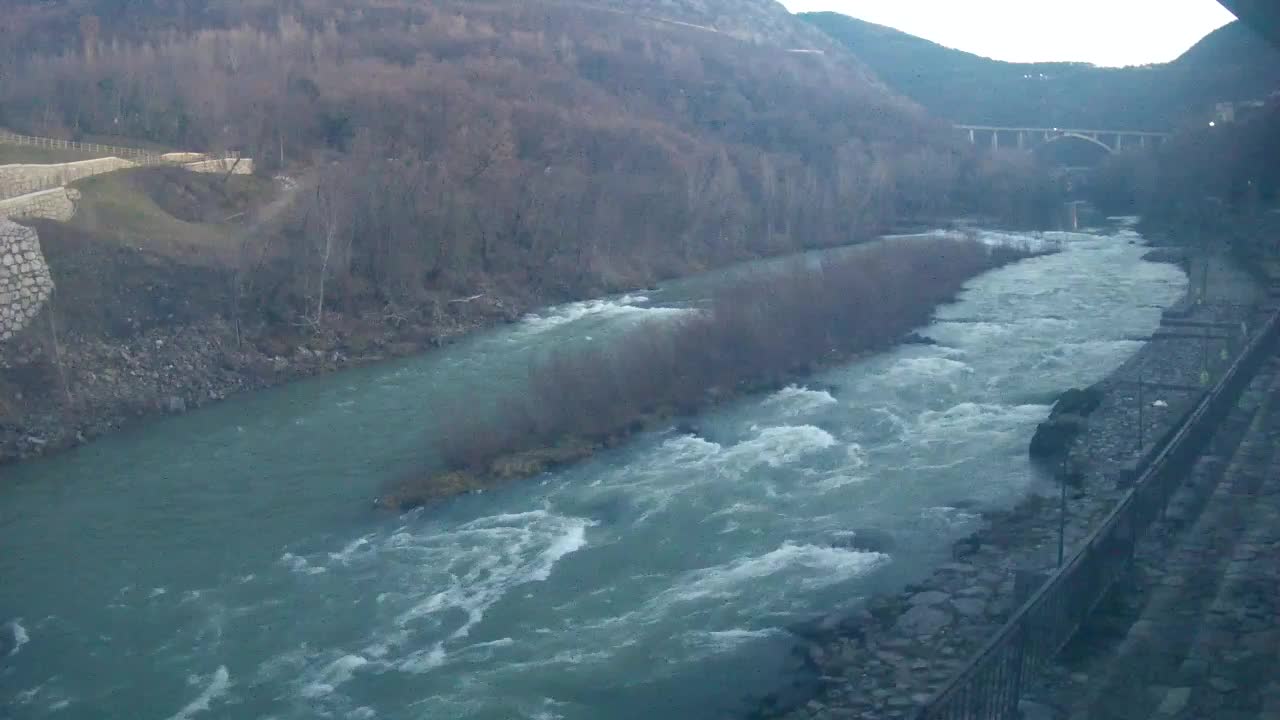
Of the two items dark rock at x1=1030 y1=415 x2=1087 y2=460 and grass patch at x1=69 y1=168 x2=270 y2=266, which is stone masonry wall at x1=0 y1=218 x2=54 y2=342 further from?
dark rock at x1=1030 y1=415 x2=1087 y2=460

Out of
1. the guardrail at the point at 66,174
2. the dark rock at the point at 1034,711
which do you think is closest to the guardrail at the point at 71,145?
the guardrail at the point at 66,174

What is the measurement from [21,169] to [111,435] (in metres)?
6.67

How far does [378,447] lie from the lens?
1226 centimetres

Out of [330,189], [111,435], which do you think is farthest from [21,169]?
[111,435]

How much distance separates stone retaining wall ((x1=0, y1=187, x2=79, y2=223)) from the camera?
16.6m

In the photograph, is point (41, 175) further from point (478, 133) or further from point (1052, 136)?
point (1052, 136)

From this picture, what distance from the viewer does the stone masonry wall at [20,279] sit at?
1512 centimetres

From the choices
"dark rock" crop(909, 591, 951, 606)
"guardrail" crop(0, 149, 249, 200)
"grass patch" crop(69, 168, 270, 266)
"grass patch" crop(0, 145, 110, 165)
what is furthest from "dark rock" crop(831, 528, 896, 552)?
"grass patch" crop(0, 145, 110, 165)

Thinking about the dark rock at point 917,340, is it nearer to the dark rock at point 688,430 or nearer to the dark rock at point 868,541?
the dark rock at point 688,430

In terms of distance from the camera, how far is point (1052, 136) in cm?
4650

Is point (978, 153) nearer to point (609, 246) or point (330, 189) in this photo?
point (609, 246)

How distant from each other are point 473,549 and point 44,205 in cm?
1184

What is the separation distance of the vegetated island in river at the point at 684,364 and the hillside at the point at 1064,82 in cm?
2061

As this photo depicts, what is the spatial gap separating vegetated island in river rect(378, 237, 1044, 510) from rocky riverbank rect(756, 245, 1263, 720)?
4.04m
